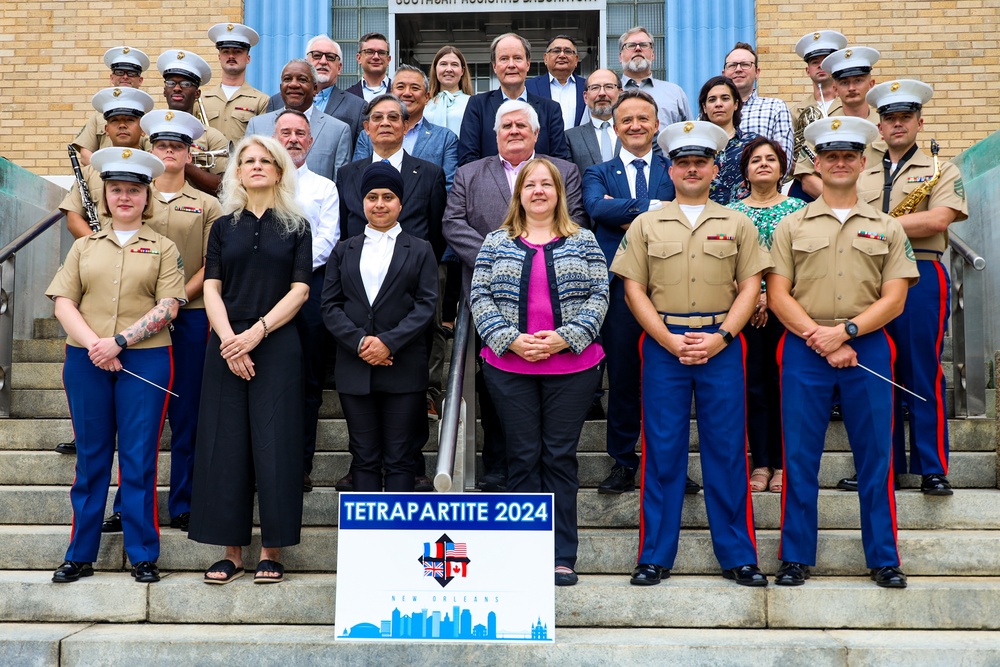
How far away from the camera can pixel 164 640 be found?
14.7ft

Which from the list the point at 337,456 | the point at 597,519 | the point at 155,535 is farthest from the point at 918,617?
the point at 155,535

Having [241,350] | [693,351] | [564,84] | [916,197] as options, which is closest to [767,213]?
[916,197]

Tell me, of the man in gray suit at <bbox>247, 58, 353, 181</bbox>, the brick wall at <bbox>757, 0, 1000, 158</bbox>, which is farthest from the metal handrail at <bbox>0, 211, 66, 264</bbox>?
the brick wall at <bbox>757, 0, 1000, 158</bbox>

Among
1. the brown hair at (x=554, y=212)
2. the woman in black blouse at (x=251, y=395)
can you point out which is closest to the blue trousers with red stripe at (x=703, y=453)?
the brown hair at (x=554, y=212)

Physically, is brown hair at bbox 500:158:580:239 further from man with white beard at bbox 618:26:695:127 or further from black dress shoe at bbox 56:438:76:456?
black dress shoe at bbox 56:438:76:456

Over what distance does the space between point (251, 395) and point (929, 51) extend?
7.45 meters

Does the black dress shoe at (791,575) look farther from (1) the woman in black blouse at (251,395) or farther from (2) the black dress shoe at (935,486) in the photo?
(1) the woman in black blouse at (251,395)

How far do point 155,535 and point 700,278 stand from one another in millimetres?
2799

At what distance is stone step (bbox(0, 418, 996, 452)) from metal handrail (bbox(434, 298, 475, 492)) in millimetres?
801

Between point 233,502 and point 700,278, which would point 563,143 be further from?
point 233,502

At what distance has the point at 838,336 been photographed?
471 centimetres

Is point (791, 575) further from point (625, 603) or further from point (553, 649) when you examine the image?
point (553, 649)

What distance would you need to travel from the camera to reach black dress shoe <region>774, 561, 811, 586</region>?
4.64 m

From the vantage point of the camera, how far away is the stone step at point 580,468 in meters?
5.54
